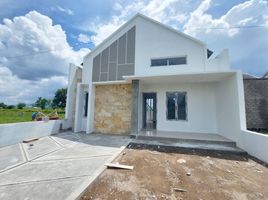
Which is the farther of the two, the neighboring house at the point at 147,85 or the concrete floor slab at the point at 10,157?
the neighboring house at the point at 147,85

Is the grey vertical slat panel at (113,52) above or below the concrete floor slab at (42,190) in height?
above

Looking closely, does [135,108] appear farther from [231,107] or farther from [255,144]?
[255,144]

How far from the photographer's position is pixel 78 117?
8.71 meters

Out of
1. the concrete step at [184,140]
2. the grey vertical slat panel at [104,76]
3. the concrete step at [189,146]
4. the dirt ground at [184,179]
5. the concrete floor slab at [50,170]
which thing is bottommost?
the concrete floor slab at [50,170]

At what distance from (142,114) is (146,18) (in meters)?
6.52

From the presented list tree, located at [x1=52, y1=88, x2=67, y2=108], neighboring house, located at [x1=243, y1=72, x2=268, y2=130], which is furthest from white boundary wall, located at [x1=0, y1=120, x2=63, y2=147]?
tree, located at [x1=52, y1=88, x2=67, y2=108]

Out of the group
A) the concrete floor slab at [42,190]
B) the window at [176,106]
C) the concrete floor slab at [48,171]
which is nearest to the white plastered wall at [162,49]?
the window at [176,106]

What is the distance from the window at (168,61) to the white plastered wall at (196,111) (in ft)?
4.39

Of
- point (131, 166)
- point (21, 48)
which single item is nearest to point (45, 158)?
point (131, 166)

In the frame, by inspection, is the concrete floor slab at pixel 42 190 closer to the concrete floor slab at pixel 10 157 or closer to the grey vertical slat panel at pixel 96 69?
the concrete floor slab at pixel 10 157

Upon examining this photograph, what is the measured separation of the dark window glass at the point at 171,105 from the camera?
7.96m

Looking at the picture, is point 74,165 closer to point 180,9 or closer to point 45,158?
point 45,158

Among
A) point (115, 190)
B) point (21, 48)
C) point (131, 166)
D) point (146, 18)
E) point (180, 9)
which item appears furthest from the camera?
point (21, 48)

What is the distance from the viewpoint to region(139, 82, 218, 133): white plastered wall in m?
7.39
